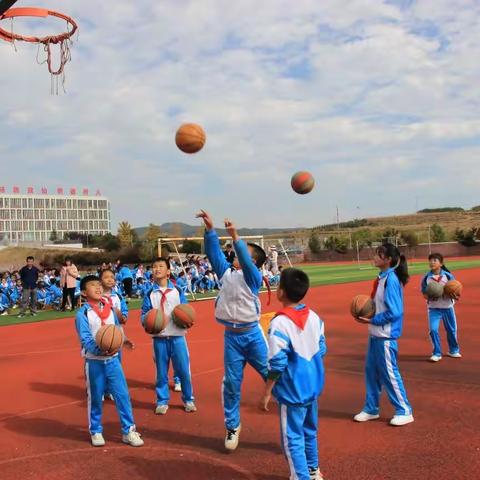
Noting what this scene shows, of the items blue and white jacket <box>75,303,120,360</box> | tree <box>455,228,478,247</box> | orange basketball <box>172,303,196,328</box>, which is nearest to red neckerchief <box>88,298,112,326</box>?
blue and white jacket <box>75,303,120,360</box>

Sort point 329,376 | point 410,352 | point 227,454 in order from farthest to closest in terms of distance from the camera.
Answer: point 410,352, point 329,376, point 227,454

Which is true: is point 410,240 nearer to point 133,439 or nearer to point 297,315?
point 133,439

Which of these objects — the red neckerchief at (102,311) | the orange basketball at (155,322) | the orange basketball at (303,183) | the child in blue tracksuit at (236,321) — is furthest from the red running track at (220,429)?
the orange basketball at (303,183)

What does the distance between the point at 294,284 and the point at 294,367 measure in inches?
24.6

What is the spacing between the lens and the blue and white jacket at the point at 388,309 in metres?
5.98

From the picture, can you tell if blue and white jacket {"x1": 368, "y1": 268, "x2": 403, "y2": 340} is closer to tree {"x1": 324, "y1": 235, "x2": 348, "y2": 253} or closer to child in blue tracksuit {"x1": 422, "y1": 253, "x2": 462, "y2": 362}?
child in blue tracksuit {"x1": 422, "y1": 253, "x2": 462, "y2": 362}

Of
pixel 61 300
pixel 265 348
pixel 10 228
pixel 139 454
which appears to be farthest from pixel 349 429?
pixel 10 228

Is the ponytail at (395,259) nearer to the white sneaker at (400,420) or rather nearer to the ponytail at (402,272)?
the ponytail at (402,272)

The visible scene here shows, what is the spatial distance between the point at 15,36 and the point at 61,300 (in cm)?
1117

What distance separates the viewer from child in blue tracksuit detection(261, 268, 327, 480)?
4.14 m

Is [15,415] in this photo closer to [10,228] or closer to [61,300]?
[61,300]

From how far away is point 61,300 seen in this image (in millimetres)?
20484

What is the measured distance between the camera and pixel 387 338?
602 cm

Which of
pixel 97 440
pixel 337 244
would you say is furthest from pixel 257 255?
pixel 337 244
